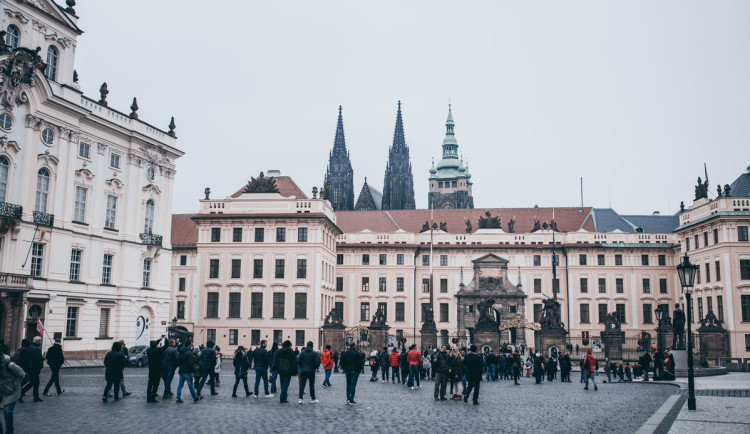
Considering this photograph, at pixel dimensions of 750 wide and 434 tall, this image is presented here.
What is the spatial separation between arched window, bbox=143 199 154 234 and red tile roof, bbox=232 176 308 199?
16.0m

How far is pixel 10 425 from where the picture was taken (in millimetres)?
11094

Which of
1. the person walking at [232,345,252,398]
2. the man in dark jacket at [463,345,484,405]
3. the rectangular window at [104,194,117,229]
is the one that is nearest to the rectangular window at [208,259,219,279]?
the rectangular window at [104,194,117,229]

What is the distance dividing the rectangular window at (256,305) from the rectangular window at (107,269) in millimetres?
17649

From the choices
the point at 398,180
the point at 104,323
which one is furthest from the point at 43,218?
the point at 398,180

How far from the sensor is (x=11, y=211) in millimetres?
33875

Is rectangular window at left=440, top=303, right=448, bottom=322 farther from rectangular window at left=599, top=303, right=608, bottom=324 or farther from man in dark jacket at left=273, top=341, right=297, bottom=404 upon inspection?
man in dark jacket at left=273, top=341, right=297, bottom=404

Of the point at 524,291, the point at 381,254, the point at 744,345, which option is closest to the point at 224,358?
the point at 381,254

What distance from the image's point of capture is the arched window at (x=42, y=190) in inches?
1412

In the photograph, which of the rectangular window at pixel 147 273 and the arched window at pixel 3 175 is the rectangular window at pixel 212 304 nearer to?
the rectangular window at pixel 147 273

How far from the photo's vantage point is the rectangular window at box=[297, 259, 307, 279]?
57562mm

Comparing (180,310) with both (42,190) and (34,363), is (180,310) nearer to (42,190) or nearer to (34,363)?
(42,190)

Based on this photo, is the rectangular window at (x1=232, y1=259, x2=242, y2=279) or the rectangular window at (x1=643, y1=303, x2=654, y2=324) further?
the rectangular window at (x1=643, y1=303, x2=654, y2=324)

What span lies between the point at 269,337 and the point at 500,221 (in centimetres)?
2949

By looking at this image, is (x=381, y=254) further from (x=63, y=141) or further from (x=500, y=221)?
(x=63, y=141)
